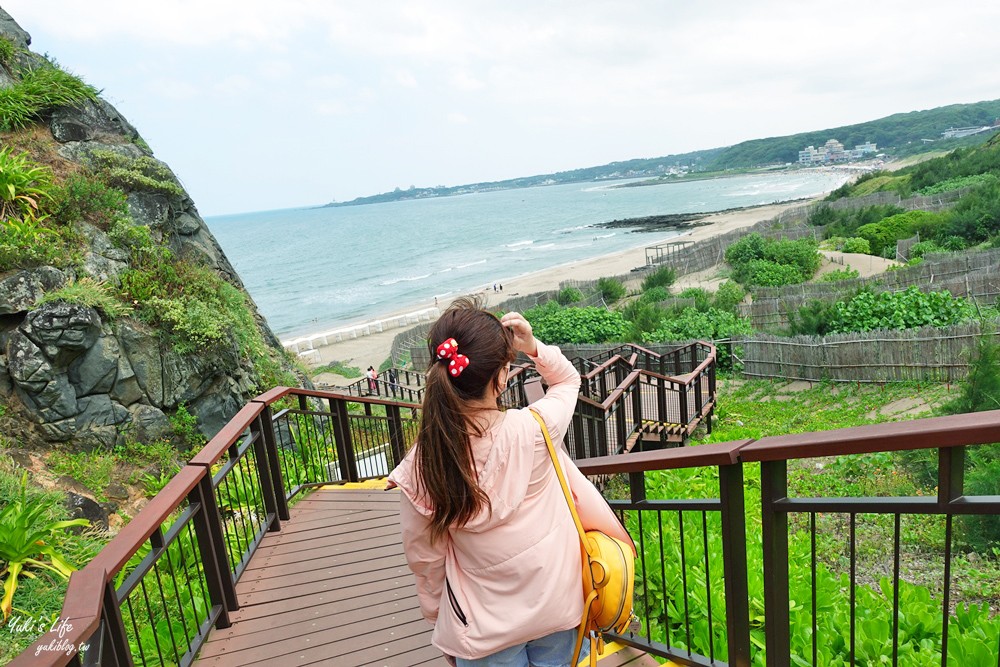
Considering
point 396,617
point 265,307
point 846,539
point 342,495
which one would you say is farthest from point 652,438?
point 265,307

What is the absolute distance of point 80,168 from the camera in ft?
36.9

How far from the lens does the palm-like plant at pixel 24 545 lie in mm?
5098

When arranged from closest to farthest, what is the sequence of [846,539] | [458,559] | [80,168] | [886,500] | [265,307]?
[886,500] < [458,559] < [846,539] < [80,168] < [265,307]

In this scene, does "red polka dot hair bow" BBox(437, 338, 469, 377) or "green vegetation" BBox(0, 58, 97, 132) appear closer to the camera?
"red polka dot hair bow" BBox(437, 338, 469, 377)

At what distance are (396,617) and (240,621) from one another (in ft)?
3.02

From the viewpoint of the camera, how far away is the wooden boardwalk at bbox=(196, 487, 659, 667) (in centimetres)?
347

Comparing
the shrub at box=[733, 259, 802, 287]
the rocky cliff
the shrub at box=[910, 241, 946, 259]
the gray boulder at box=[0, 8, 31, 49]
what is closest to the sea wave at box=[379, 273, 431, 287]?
the shrub at box=[733, 259, 802, 287]

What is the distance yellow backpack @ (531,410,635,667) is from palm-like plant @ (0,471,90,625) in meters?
4.90

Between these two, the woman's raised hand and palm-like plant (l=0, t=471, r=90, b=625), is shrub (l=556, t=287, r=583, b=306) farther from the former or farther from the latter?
the woman's raised hand

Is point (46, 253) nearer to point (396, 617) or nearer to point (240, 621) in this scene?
point (240, 621)

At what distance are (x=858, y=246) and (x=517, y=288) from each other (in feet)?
77.4

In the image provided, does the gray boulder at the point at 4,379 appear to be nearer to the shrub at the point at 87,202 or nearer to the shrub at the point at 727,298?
the shrub at the point at 87,202

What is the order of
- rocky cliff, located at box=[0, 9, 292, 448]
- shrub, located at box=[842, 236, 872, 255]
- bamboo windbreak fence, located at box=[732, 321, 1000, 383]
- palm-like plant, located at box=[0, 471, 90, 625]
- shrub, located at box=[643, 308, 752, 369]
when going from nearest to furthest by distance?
1. palm-like plant, located at box=[0, 471, 90, 625]
2. rocky cliff, located at box=[0, 9, 292, 448]
3. bamboo windbreak fence, located at box=[732, 321, 1000, 383]
4. shrub, located at box=[643, 308, 752, 369]
5. shrub, located at box=[842, 236, 872, 255]

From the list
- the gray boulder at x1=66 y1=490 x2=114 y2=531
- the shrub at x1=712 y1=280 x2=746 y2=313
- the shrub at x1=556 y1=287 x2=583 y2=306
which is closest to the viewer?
the gray boulder at x1=66 y1=490 x2=114 y2=531
